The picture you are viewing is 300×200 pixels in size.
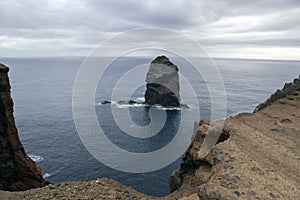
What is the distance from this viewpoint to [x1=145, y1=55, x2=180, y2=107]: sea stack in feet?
396

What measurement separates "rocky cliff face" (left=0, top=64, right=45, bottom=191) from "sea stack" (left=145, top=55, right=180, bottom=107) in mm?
81786

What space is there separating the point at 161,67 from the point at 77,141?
63.8 metres

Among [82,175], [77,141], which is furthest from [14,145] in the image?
[77,141]

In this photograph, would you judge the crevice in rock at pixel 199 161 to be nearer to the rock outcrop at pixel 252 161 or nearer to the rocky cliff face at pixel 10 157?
the rock outcrop at pixel 252 161

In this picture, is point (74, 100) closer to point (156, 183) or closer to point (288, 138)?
point (156, 183)

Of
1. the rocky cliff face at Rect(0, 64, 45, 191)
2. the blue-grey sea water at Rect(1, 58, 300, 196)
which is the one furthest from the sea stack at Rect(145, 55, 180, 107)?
the rocky cliff face at Rect(0, 64, 45, 191)

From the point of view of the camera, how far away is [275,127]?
89.3 feet

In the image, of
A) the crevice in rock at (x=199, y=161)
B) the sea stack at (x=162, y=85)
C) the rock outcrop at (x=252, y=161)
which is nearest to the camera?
the rock outcrop at (x=252, y=161)

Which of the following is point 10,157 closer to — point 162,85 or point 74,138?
point 74,138

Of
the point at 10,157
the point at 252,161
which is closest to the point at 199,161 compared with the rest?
the point at 252,161

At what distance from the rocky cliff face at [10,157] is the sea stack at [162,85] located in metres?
81.8

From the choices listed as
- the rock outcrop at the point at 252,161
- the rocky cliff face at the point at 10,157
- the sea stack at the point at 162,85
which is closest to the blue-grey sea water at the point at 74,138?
the sea stack at the point at 162,85

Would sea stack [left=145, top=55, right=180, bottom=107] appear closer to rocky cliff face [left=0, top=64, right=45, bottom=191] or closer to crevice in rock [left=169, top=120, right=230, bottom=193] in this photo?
rocky cliff face [left=0, top=64, right=45, bottom=191]

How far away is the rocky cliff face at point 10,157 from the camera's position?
39469 millimetres
